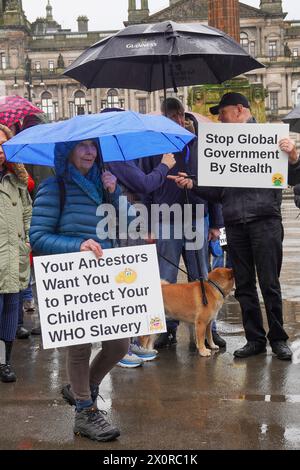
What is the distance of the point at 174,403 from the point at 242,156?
192 centimetres

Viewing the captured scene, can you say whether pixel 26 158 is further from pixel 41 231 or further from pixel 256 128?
pixel 256 128

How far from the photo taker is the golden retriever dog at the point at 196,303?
609 cm

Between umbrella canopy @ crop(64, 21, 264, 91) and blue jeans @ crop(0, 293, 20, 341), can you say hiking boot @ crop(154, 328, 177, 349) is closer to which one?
blue jeans @ crop(0, 293, 20, 341)

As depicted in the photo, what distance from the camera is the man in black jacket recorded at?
590 centimetres

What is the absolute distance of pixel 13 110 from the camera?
23.1 ft

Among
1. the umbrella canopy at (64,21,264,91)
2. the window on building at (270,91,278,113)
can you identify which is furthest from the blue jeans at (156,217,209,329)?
the window on building at (270,91,278,113)

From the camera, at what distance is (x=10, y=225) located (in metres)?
5.65

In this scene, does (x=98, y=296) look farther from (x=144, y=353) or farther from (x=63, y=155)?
(x=144, y=353)

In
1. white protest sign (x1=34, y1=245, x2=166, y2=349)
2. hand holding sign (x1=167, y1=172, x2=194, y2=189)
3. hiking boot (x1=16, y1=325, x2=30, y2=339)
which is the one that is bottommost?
hiking boot (x1=16, y1=325, x2=30, y2=339)

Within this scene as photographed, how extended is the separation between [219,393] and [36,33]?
96.8 m

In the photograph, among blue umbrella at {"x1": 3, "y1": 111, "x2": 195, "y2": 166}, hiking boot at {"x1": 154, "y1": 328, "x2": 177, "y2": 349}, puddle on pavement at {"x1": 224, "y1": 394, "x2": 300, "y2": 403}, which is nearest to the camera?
blue umbrella at {"x1": 3, "y1": 111, "x2": 195, "y2": 166}

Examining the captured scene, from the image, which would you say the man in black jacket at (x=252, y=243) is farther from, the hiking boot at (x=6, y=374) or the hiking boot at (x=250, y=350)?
the hiking boot at (x=6, y=374)

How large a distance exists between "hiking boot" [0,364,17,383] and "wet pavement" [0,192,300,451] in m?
0.06

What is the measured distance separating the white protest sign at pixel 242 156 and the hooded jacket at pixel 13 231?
54.5 inches
